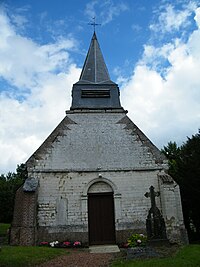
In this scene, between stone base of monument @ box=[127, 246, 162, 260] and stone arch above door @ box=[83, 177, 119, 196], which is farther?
stone arch above door @ box=[83, 177, 119, 196]

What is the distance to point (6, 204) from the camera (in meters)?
25.8

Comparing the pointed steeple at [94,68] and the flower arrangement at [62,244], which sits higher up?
the pointed steeple at [94,68]

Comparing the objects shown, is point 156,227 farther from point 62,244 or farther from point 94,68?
point 94,68

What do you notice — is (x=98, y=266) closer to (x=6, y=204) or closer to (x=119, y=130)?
(x=119, y=130)

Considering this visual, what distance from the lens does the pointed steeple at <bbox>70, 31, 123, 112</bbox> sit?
15500mm

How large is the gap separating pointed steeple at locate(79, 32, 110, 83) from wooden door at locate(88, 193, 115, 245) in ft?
25.8

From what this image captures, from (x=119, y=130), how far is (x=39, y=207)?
558 centimetres

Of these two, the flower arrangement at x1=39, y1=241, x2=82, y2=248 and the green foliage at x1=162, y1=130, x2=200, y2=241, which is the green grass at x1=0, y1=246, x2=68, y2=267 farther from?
the green foliage at x1=162, y1=130, x2=200, y2=241

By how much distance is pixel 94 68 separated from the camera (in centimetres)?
1816

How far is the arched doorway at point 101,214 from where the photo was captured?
1213cm

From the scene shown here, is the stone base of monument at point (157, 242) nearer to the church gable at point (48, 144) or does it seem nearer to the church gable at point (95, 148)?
the church gable at point (95, 148)

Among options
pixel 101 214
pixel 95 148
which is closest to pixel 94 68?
pixel 95 148

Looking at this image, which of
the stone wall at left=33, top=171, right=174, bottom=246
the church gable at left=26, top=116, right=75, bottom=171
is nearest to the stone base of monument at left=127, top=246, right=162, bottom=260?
the stone wall at left=33, top=171, right=174, bottom=246

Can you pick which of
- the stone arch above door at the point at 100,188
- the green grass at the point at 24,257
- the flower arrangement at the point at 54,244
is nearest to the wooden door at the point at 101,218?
the stone arch above door at the point at 100,188
